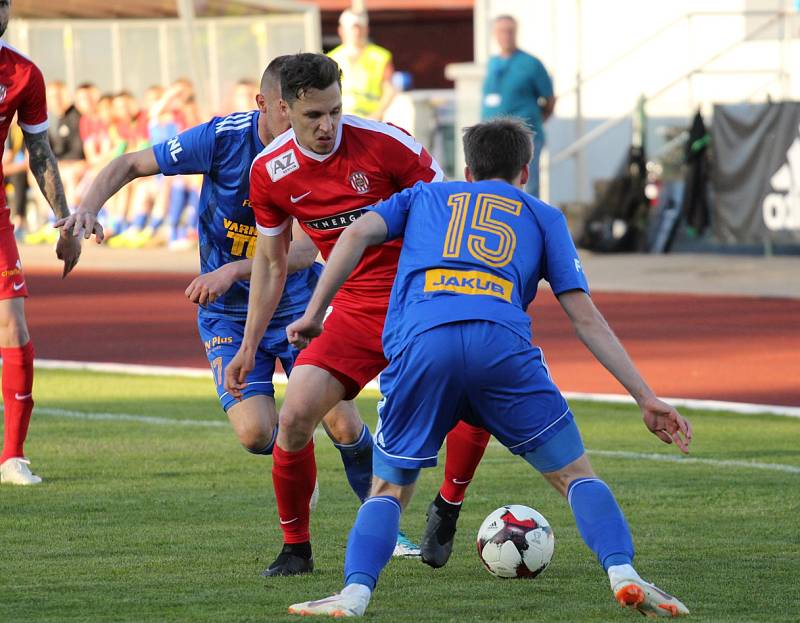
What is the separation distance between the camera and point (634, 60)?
85.4 ft

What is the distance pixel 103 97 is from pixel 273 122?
19817 millimetres

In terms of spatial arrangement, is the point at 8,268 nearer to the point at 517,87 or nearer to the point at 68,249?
the point at 68,249

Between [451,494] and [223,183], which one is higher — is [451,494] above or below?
below

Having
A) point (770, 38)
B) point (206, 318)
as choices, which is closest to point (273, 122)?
point (206, 318)

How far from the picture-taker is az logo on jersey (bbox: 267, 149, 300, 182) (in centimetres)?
616

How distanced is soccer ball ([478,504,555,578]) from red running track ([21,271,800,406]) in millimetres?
5164

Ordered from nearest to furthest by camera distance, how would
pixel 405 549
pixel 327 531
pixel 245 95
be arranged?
pixel 405 549 < pixel 327 531 < pixel 245 95

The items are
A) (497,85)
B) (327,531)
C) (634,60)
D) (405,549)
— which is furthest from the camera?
(634,60)

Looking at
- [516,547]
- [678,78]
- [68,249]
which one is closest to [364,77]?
[678,78]

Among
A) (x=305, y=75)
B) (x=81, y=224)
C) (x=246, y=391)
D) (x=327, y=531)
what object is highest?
(x=305, y=75)

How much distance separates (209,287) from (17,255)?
7.65ft

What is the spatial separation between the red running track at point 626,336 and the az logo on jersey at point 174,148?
5.38 m

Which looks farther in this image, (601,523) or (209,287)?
(209,287)

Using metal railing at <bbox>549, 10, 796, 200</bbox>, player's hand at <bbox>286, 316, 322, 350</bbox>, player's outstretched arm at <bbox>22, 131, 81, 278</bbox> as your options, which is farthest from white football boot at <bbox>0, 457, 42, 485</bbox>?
metal railing at <bbox>549, 10, 796, 200</bbox>
